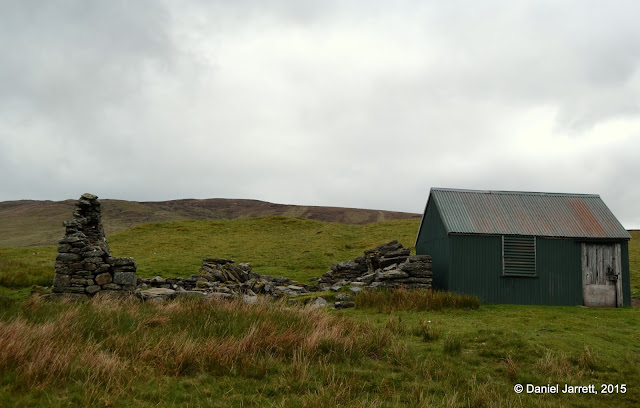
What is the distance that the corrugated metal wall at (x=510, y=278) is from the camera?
19031 millimetres

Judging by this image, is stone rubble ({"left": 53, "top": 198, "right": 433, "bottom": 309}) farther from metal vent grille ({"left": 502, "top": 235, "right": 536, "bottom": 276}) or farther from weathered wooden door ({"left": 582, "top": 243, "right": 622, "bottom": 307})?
weathered wooden door ({"left": 582, "top": 243, "right": 622, "bottom": 307})

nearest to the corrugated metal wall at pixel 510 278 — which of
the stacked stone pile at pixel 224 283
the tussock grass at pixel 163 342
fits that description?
the stacked stone pile at pixel 224 283

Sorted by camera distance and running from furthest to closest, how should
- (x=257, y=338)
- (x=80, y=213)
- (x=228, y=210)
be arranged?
1. (x=228, y=210)
2. (x=80, y=213)
3. (x=257, y=338)

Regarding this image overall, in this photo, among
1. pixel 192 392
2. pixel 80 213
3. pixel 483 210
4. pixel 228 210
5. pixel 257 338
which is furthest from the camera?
pixel 228 210

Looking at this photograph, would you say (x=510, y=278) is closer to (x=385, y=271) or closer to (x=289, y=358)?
(x=385, y=271)

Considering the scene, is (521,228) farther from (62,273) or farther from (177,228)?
(177,228)

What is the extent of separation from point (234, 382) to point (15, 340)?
11.8 ft

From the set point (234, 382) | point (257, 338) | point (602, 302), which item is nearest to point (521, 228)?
point (602, 302)

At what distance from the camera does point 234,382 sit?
7.02 meters

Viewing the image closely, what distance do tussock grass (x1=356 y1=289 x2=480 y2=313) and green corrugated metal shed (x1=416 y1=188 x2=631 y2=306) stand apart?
2224mm

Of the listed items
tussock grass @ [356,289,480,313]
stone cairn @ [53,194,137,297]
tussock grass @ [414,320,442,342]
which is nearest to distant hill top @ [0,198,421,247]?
stone cairn @ [53,194,137,297]

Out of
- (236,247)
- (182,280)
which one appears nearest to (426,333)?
(182,280)

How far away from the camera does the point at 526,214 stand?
20859mm

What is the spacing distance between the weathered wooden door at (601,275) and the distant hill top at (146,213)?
9868 centimetres
